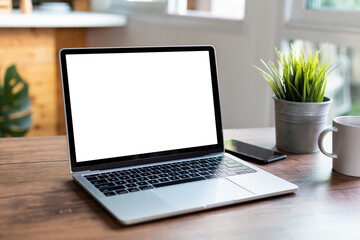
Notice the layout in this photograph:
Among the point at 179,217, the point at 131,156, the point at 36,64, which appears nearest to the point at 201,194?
the point at 179,217

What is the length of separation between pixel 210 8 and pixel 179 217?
1.84 m

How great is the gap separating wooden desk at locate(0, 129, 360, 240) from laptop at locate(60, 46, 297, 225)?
24 millimetres

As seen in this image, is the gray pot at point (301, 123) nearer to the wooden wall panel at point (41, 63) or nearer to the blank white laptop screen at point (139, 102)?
the blank white laptop screen at point (139, 102)

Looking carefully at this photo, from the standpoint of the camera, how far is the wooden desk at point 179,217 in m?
0.70

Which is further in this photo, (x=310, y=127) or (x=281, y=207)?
(x=310, y=127)

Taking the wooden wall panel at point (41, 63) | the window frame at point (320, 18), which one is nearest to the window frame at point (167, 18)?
the window frame at point (320, 18)

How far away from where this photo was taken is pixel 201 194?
2.68 ft

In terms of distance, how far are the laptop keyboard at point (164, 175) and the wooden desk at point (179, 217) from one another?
4cm

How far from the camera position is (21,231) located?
27.0 inches

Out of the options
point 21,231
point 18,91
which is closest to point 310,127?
point 21,231

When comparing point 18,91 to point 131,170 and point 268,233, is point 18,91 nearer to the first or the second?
point 131,170

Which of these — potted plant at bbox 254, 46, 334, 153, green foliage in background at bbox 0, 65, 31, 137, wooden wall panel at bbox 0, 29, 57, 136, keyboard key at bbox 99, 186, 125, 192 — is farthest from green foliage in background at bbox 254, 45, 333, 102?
wooden wall panel at bbox 0, 29, 57, 136

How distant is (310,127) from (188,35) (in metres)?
1.48

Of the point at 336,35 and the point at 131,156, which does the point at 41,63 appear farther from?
the point at 131,156
